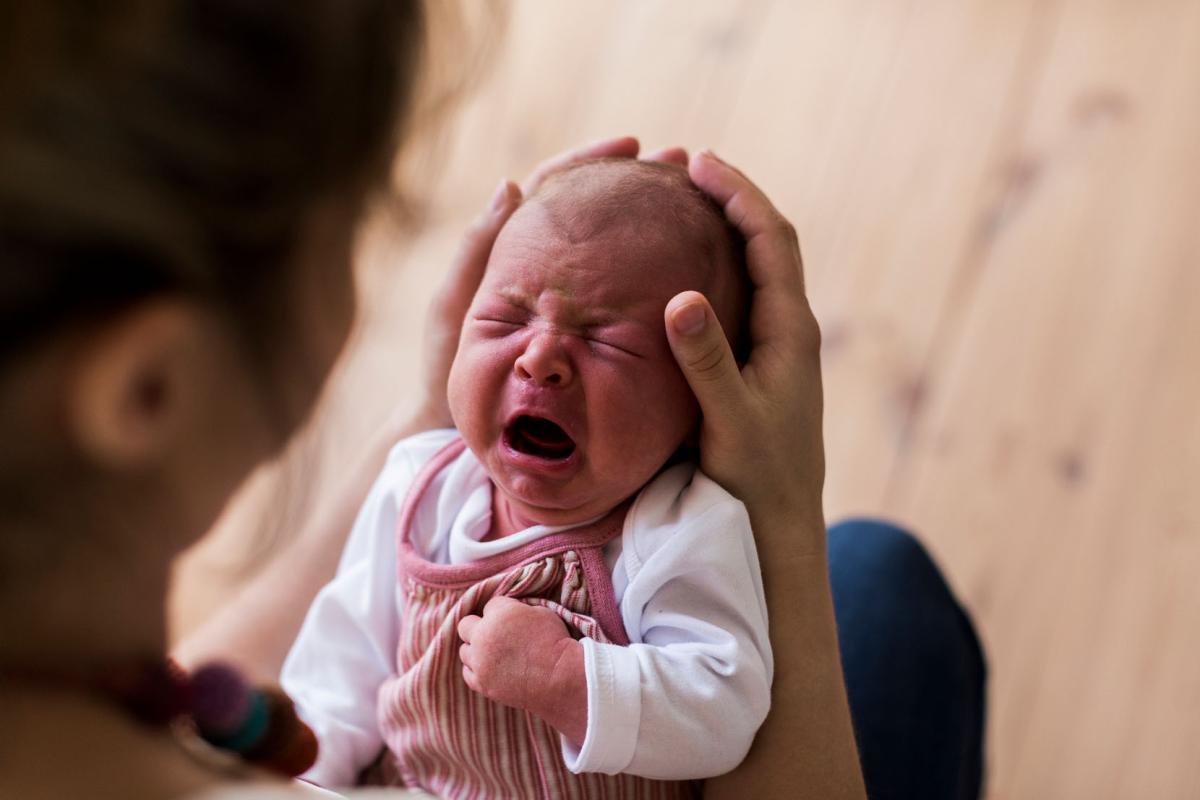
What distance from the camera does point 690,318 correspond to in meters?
0.76

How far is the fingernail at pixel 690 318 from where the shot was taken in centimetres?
75

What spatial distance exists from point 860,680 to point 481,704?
393 mm

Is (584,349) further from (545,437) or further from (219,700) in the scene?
(219,700)

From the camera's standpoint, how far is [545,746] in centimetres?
80

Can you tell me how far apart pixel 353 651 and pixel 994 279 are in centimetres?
124

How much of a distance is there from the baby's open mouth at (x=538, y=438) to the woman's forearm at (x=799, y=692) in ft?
0.48

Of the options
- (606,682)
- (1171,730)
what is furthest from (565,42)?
(606,682)

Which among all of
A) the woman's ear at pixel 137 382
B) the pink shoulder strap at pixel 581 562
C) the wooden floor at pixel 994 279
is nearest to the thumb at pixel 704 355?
the pink shoulder strap at pixel 581 562

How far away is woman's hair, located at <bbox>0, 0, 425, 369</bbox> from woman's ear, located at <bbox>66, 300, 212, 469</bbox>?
0.01 metres

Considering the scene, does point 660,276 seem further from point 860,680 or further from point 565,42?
point 565,42

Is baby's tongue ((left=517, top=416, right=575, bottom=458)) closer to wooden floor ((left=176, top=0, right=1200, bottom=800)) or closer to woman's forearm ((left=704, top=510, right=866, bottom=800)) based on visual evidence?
woman's forearm ((left=704, top=510, right=866, bottom=800))

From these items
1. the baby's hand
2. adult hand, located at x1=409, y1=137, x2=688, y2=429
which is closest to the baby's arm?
the baby's hand

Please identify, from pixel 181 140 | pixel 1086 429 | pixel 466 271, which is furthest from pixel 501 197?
pixel 1086 429

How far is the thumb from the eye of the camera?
76cm
